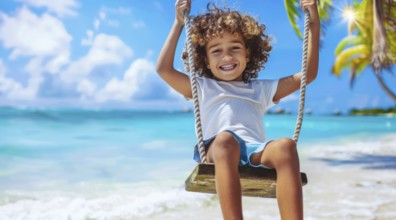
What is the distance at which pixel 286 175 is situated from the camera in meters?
1.88

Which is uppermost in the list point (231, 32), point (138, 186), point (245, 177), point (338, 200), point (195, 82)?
point (231, 32)

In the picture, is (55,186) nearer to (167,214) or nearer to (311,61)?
(167,214)

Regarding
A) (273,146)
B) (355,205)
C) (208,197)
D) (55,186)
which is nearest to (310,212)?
(355,205)

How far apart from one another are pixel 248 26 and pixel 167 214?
96.9 inches

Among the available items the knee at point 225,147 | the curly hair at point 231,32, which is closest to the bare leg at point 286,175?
the knee at point 225,147

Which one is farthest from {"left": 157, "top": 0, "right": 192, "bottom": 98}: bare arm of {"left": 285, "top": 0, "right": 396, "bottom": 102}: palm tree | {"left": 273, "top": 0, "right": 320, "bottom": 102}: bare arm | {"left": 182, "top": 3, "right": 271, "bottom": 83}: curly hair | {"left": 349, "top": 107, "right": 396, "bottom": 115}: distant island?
{"left": 349, "top": 107, "right": 396, "bottom": 115}: distant island

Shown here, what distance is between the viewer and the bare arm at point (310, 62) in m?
2.37

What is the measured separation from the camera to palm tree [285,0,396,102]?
6746 millimetres

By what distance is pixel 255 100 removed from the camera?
7.63 feet

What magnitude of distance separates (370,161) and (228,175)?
7.05 m

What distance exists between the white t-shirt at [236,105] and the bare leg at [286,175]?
0.66 feet

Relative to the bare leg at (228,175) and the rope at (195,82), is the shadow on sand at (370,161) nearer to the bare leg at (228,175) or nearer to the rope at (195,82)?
the rope at (195,82)

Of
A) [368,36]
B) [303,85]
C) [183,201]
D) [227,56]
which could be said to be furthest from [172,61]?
[368,36]

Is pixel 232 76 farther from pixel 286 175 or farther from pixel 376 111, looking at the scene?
pixel 376 111
